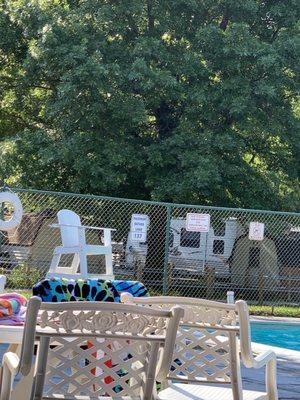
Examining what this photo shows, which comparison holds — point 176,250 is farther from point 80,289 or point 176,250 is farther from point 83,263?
point 80,289

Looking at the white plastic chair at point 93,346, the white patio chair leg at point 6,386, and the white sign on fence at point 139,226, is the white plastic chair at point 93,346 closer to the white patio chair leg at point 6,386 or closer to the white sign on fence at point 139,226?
the white patio chair leg at point 6,386

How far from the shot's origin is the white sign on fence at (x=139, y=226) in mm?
13883

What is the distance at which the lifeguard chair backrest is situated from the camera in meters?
11.1

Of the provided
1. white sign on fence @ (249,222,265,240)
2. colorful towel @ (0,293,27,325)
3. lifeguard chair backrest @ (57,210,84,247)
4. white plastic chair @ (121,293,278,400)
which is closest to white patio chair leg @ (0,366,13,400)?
white plastic chair @ (121,293,278,400)

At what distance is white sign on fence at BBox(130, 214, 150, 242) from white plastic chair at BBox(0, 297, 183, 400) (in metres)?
10.6

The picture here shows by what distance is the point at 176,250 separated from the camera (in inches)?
635

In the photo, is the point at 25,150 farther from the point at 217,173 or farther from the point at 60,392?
the point at 60,392

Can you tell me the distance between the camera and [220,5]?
18.4m

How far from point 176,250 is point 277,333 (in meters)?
3.40

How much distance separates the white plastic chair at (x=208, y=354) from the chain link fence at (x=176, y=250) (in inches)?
390

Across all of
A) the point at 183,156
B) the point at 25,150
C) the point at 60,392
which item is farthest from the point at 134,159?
the point at 60,392

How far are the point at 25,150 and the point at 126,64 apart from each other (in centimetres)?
267

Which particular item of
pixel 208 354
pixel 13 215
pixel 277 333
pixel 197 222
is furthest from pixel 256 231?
pixel 208 354

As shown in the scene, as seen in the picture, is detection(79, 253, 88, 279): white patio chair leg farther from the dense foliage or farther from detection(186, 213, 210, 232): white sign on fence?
the dense foliage
